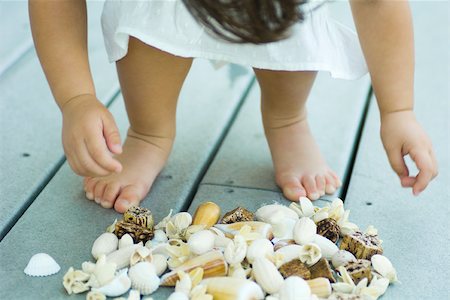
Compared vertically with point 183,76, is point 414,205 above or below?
below

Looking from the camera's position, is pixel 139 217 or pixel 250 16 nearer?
pixel 250 16

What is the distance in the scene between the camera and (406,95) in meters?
1.09

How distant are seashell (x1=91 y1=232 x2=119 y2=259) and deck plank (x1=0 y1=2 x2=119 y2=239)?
0.49 ft

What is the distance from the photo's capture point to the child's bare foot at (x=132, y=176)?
1.15 metres

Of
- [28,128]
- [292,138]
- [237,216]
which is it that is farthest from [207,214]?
[28,128]

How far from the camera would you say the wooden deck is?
41.0 inches

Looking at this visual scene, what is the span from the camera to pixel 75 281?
3.10 ft

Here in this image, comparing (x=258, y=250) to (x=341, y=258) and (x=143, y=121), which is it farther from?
(x=143, y=121)

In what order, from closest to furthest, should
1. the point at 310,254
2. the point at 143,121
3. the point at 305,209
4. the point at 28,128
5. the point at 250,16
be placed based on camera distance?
the point at 250,16 → the point at 310,254 → the point at 305,209 → the point at 143,121 → the point at 28,128

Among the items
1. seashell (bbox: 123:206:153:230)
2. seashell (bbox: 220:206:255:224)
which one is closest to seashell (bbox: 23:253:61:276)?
seashell (bbox: 123:206:153:230)

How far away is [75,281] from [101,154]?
153 mm

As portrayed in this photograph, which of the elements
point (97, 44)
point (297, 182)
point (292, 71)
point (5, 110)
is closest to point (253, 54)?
point (292, 71)

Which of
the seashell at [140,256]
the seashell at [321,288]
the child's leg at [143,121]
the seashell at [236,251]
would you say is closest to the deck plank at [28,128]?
the child's leg at [143,121]

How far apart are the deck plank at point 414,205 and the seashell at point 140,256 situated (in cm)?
28
